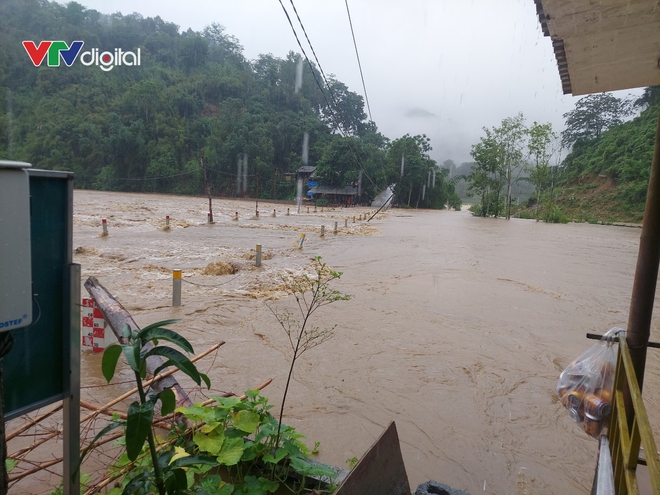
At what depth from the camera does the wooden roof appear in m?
3.02

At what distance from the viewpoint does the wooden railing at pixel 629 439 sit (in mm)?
1411

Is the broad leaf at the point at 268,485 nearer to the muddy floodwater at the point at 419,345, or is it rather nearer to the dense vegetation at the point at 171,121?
the muddy floodwater at the point at 419,345

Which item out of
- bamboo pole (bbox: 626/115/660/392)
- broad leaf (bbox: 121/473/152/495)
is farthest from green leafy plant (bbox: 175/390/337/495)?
bamboo pole (bbox: 626/115/660/392)

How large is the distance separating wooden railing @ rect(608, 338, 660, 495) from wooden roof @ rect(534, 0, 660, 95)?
2.36 m

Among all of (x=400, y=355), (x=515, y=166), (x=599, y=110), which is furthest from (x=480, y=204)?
(x=400, y=355)

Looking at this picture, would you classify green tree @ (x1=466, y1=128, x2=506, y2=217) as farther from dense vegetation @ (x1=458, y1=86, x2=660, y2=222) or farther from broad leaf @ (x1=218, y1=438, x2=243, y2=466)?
broad leaf @ (x1=218, y1=438, x2=243, y2=466)

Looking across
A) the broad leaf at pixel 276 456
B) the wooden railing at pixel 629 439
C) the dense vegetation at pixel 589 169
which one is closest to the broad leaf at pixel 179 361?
the broad leaf at pixel 276 456

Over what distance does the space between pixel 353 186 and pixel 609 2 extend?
49.4 m

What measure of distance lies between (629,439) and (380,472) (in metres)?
1.23

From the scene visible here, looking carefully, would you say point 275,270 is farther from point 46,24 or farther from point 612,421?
point 46,24

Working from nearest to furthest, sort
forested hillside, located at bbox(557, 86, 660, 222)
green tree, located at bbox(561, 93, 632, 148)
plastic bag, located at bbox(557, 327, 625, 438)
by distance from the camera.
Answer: plastic bag, located at bbox(557, 327, 625, 438), forested hillside, located at bbox(557, 86, 660, 222), green tree, located at bbox(561, 93, 632, 148)

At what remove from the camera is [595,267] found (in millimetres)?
15039

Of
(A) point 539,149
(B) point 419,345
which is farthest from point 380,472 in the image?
(A) point 539,149

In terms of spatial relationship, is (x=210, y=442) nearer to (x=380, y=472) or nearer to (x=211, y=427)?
(x=211, y=427)
